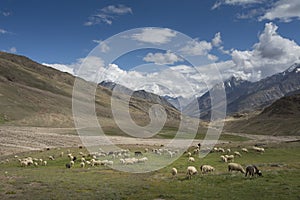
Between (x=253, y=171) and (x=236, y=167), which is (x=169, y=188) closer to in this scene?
(x=253, y=171)

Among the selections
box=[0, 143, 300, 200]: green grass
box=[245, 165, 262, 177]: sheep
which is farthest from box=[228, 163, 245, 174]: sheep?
box=[245, 165, 262, 177]: sheep

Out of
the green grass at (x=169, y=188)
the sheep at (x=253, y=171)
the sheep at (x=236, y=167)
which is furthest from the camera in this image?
the sheep at (x=236, y=167)

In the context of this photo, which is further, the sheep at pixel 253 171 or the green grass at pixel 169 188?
the sheep at pixel 253 171

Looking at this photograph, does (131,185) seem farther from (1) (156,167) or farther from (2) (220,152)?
(2) (220,152)

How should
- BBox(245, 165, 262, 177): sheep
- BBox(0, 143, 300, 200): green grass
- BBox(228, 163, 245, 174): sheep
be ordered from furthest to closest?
BBox(228, 163, 245, 174): sheep, BBox(245, 165, 262, 177): sheep, BBox(0, 143, 300, 200): green grass

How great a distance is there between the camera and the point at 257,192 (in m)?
24.0

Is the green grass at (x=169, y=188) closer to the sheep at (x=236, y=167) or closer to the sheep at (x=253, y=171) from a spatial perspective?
the sheep at (x=253, y=171)

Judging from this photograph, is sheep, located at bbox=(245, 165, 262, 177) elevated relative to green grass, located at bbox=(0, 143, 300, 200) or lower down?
elevated

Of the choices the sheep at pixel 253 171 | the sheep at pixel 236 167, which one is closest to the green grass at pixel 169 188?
the sheep at pixel 253 171

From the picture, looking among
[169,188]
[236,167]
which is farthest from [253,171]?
[169,188]

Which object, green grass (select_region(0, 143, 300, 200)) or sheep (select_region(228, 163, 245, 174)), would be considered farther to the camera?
sheep (select_region(228, 163, 245, 174))

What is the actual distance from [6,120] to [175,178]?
13359 cm

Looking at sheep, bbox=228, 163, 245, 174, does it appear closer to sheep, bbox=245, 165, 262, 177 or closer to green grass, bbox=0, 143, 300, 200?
green grass, bbox=0, 143, 300, 200

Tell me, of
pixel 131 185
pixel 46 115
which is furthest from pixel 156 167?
pixel 46 115
